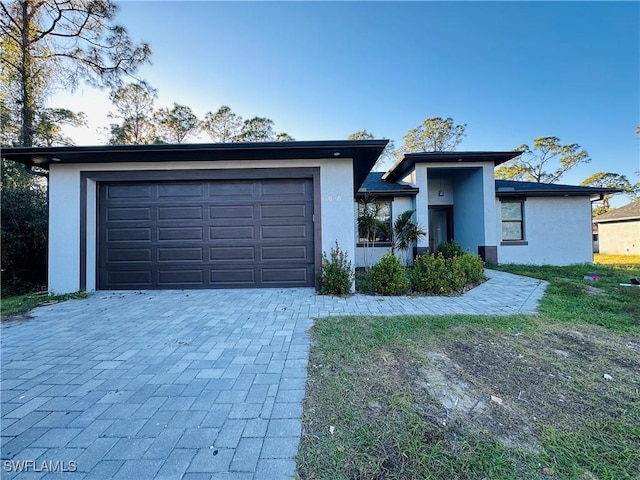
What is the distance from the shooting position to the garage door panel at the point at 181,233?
6.05 meters

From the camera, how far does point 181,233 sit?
239 inches

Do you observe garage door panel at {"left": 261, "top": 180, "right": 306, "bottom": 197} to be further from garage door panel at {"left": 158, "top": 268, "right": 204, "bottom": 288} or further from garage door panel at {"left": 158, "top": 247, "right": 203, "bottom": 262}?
garage door panel at {"left": 158, "top": 268, "right": 204, "bottom": 288}

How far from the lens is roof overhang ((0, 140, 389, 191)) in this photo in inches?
208

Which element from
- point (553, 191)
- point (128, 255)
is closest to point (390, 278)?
point (128, 255)

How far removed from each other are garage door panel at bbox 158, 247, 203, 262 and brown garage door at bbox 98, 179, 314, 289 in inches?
0.8

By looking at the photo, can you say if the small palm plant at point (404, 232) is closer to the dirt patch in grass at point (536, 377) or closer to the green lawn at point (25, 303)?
the dirt patch in grass at point (536, 377)

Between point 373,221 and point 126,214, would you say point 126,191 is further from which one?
point 373,221

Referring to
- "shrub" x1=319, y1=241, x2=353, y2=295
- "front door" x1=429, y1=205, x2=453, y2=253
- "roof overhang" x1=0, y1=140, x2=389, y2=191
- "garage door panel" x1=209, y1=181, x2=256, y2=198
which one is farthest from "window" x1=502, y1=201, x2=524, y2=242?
"garage door panel" x1=209, y1=181, x2=256, y2=198

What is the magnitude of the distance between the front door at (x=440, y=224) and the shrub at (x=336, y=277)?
684 cm

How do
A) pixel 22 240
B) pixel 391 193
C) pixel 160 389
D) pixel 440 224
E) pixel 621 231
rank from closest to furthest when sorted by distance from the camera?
1. pixel 160 389
2. pixel 22 240
3. pixel 391 193
4. pixel 440 224
5. pixel 621 231

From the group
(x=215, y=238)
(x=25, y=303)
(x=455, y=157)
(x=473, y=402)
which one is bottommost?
(x=473, y=402)

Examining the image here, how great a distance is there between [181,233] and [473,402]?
6.09m

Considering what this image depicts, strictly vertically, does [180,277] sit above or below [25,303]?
above

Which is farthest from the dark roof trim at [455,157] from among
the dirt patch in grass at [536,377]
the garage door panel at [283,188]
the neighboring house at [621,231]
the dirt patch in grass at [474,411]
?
the neighboring house at [621,231]
